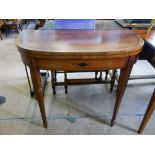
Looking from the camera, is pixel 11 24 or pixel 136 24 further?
pixel 11 24

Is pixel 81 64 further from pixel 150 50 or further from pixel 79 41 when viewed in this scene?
pixel 150 50

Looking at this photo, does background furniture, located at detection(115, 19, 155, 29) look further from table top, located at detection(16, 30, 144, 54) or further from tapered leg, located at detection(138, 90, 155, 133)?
tapered leg, located at detection(138, 90, 155, 133)

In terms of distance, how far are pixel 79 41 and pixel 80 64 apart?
0.19 m

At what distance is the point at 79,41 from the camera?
1.13m

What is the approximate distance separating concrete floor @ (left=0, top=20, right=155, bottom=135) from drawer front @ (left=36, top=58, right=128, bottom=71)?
699mm

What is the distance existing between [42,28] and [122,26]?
28.5 inches

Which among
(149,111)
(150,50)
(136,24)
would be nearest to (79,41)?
(150,50)

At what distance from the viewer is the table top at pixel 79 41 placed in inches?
39.3

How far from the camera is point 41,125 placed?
1541 millimetres

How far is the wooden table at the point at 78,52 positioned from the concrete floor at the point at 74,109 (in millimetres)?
517

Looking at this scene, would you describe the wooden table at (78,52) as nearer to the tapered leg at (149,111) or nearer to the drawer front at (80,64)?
the drawer front at (80,64)

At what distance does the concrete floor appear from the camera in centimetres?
150
